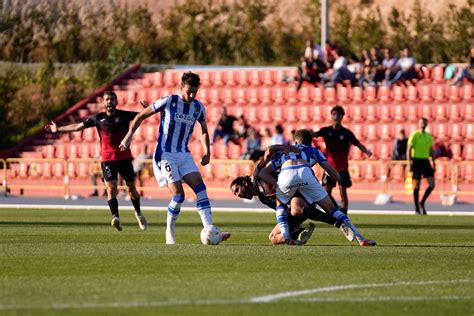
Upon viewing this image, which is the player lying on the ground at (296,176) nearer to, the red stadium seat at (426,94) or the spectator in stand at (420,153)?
the spectator in stand at (420,153)

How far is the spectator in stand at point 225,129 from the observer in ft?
129

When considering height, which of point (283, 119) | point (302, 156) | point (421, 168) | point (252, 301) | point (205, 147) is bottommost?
point (421, 168)

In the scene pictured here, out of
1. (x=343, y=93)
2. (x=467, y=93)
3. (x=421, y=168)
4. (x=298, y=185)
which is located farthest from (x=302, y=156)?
(x=343, y=93)

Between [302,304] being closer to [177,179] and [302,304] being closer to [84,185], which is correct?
[177,179]

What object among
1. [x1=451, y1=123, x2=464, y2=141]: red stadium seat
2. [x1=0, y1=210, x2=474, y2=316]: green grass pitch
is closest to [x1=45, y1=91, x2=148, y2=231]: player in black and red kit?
[x1=0, y1=210, x2=474, y2=316]: green grass pitch

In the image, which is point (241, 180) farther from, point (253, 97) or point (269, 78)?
point (269, 78)

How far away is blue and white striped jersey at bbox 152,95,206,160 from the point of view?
1575 cm

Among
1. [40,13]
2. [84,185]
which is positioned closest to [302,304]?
[84,185]

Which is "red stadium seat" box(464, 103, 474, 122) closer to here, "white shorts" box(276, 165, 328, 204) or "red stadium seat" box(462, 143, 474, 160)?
"red stadium seat" box(462, 143, 474, 160)

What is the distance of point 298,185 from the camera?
15.9 meters

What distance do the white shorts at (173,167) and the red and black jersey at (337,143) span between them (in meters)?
6.74

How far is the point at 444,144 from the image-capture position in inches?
1427

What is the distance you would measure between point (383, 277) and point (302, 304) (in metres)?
2.19

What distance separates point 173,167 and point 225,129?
934 inches
